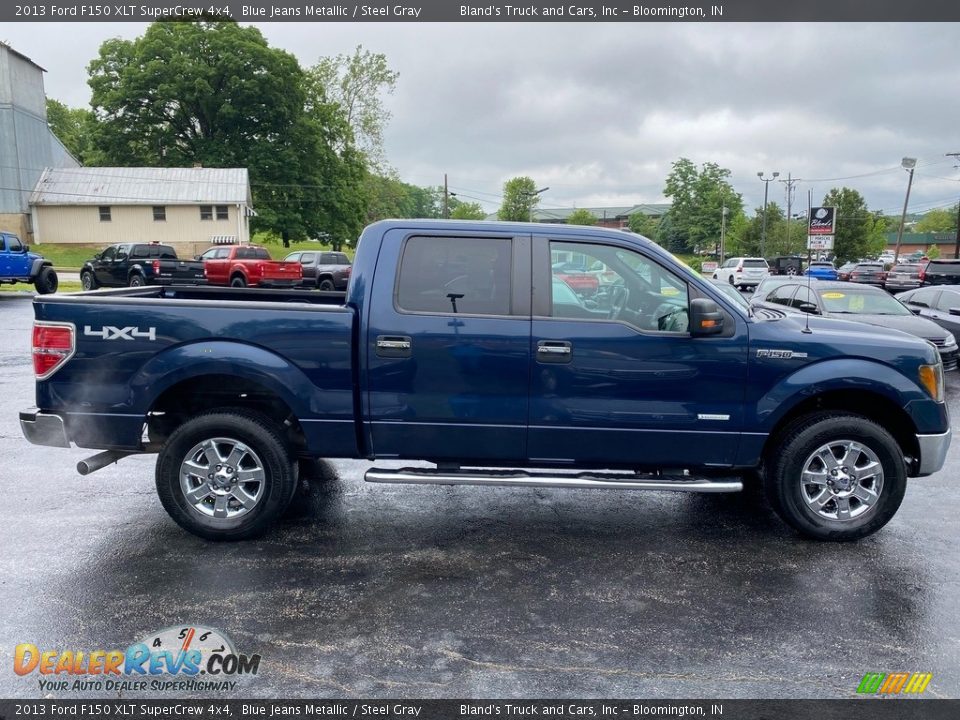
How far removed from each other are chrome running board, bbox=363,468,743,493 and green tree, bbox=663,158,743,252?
249 feet

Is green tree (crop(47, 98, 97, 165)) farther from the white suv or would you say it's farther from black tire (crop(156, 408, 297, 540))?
black tire (crop(156, 408, 297, 540))

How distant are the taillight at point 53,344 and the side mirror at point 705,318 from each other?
12.9ft

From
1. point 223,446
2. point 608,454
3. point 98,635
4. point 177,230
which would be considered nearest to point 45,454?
point 223,446

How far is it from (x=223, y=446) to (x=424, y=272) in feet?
5.84

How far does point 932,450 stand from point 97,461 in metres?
5.54

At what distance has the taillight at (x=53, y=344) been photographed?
4.45m

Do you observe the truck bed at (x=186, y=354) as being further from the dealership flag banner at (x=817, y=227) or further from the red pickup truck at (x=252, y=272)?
the red pickup truck at (x=252, y=272)

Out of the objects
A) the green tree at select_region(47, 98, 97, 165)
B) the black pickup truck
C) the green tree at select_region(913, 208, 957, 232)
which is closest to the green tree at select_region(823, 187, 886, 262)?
the black pickup truck

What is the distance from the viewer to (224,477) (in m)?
4.64

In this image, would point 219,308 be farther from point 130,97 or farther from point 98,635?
point 130,97

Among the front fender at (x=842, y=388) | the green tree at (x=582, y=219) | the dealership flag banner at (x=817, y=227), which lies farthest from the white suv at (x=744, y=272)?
the front fender at (x=842, y=388)

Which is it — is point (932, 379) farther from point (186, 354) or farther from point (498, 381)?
point (186, 354)

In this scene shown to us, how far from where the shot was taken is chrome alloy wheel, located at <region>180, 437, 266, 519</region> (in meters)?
4.62

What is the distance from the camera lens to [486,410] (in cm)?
454
